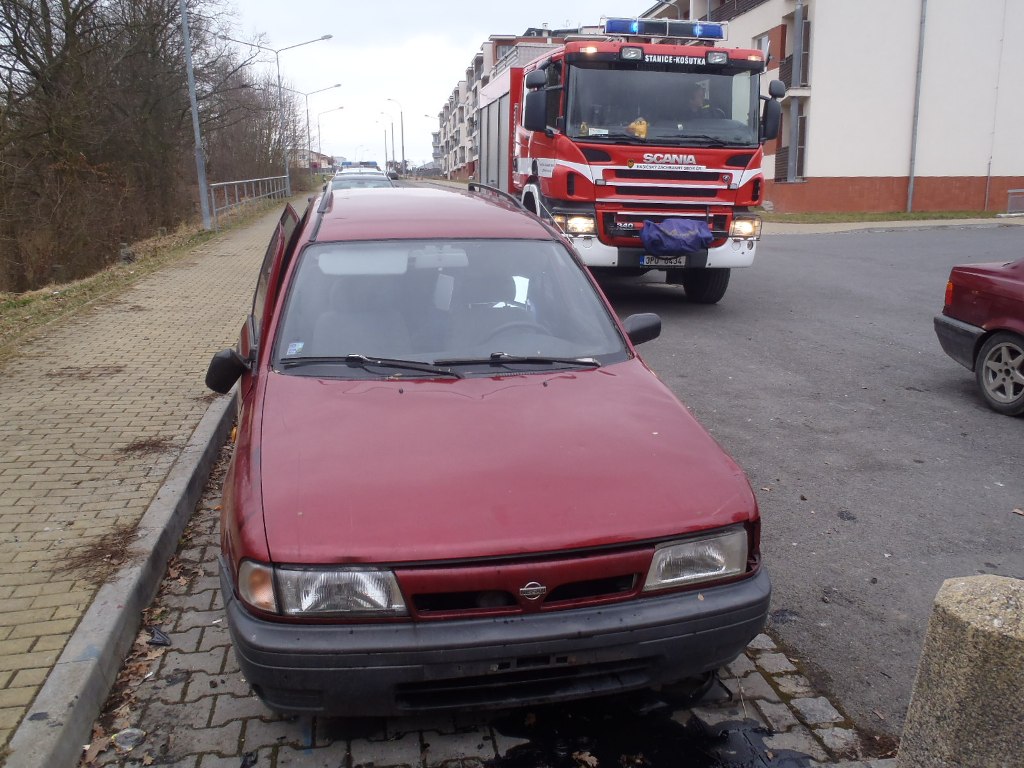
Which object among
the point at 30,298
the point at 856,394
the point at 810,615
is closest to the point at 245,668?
the point at 810,615

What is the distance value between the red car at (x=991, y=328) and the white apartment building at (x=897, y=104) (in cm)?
2389

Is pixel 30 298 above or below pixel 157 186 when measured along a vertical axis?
below

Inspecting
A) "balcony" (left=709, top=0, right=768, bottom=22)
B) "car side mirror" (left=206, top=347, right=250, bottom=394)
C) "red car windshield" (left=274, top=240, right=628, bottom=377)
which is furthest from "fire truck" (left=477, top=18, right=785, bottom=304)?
"balcony" (left=709, top=0, right=768, bottom=22)

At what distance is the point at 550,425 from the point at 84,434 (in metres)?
4.01

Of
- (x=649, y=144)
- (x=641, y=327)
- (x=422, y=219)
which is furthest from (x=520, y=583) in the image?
(x=649, y=144)

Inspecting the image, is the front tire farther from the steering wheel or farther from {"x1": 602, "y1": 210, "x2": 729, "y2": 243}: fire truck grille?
the steering wheel

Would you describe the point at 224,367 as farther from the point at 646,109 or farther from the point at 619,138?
the point at 646,109

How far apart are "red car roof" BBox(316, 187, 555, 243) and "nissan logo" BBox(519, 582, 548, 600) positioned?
2.23 meters

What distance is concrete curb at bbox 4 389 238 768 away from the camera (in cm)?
279

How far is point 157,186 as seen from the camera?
24.9 meters

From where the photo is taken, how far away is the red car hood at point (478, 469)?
2.64 meters

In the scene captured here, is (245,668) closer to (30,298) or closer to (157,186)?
(30,298)

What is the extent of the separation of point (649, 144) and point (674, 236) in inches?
43.5

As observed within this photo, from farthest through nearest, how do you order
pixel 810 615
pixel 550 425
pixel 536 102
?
pixel 536 102, pixel 810 615, pixel 550 425
